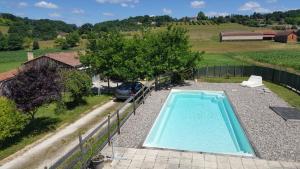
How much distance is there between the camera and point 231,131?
15.3 m

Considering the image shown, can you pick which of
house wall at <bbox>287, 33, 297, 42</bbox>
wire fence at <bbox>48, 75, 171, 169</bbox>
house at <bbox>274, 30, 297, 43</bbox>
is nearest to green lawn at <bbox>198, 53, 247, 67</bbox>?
wire fence at <bbox>48, 75, 171, 169</bbox>

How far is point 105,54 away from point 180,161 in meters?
16.8

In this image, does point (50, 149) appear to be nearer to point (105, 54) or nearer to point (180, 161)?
point (180, 161)

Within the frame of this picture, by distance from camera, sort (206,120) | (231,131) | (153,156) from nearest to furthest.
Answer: (153,156)
(231,131)
(206,120)

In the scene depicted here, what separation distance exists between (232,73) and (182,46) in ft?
34.6

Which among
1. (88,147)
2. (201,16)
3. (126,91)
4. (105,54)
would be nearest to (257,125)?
(88,147)

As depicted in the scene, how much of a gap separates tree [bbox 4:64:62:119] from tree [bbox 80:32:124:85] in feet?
28.1

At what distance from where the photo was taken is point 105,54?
25344 millimetres

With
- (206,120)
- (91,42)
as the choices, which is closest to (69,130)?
(206,120)

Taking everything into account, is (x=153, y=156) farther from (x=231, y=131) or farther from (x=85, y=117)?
(x=85, y=117)

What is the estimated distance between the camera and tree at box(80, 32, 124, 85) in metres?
24.9

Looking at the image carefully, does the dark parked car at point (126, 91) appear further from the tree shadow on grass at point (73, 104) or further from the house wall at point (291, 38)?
the house wall at point (291, 38)

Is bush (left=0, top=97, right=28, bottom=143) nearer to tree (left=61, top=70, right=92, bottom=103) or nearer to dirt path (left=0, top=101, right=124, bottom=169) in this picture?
dirt path (left=0, top=101, right=124, bottom=169)

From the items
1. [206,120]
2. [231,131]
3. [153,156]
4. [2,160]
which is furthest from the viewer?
[206,120]
